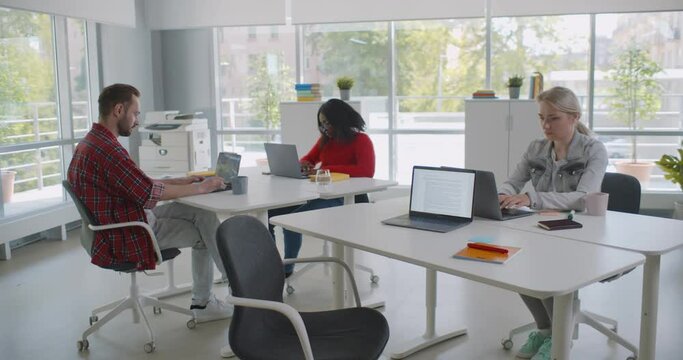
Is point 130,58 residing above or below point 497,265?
above

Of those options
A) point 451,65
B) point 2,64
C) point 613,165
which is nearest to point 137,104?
point 2,64

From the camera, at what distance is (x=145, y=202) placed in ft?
10.7

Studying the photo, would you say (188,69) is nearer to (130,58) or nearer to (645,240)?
(130,58)

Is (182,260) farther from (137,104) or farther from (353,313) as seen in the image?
(353,313)

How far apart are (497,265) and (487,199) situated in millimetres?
686

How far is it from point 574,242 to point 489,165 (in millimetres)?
3916

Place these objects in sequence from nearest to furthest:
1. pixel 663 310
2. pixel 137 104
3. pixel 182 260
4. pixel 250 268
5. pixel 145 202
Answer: pixel 250 268 → pixel 145 202 → pixel 137 104 → pixel 663 310 → pixel 182 260

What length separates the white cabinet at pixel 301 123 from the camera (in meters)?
6.63

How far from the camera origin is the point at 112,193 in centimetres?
325

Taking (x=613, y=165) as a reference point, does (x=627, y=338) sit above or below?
below

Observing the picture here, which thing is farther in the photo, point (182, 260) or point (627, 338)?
point (182, 260)

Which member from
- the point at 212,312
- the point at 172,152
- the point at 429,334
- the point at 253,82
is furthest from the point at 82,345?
the point at 253,82

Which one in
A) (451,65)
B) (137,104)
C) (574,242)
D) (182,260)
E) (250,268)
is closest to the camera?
(250,268)

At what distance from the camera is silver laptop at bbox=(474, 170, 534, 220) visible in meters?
2.76
